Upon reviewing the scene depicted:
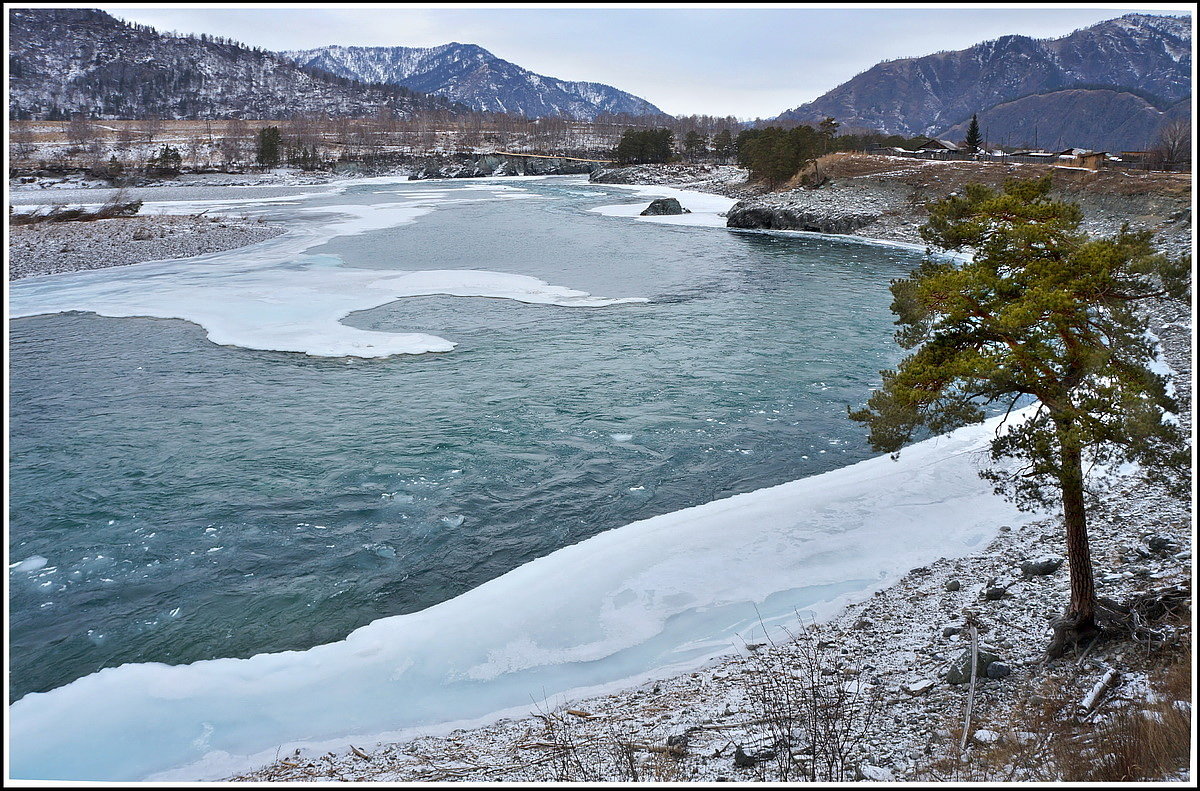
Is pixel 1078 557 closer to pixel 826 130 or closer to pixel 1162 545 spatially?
pixel 1162 545

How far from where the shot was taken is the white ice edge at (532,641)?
656 cm

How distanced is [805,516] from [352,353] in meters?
12.6

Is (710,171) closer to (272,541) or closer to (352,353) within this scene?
(352,353)

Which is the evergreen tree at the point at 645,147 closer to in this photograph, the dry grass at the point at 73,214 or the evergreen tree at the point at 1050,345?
the dry grass at the point at 73,214

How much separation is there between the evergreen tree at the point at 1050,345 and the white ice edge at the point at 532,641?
281cm

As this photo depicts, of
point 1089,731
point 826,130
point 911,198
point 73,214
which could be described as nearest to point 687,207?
point 911,198

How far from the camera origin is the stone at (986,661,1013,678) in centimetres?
637

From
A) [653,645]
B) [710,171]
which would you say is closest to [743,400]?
[653,645]

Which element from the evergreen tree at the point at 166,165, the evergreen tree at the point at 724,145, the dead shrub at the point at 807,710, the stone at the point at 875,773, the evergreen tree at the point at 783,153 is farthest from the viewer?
the evergreen tree at the point at 724,145

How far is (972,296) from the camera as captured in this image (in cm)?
681

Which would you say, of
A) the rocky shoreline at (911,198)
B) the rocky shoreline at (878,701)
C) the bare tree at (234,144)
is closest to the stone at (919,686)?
the rocky shoreline at (878,701)

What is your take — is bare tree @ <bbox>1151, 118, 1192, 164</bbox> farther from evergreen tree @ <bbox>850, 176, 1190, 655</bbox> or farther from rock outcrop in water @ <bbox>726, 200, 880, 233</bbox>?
evergreen tree @ <bbox>850, 176, 1190, 655</bbox>

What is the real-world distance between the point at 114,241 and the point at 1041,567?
3795 centimetres

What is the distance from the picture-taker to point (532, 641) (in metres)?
7.96
